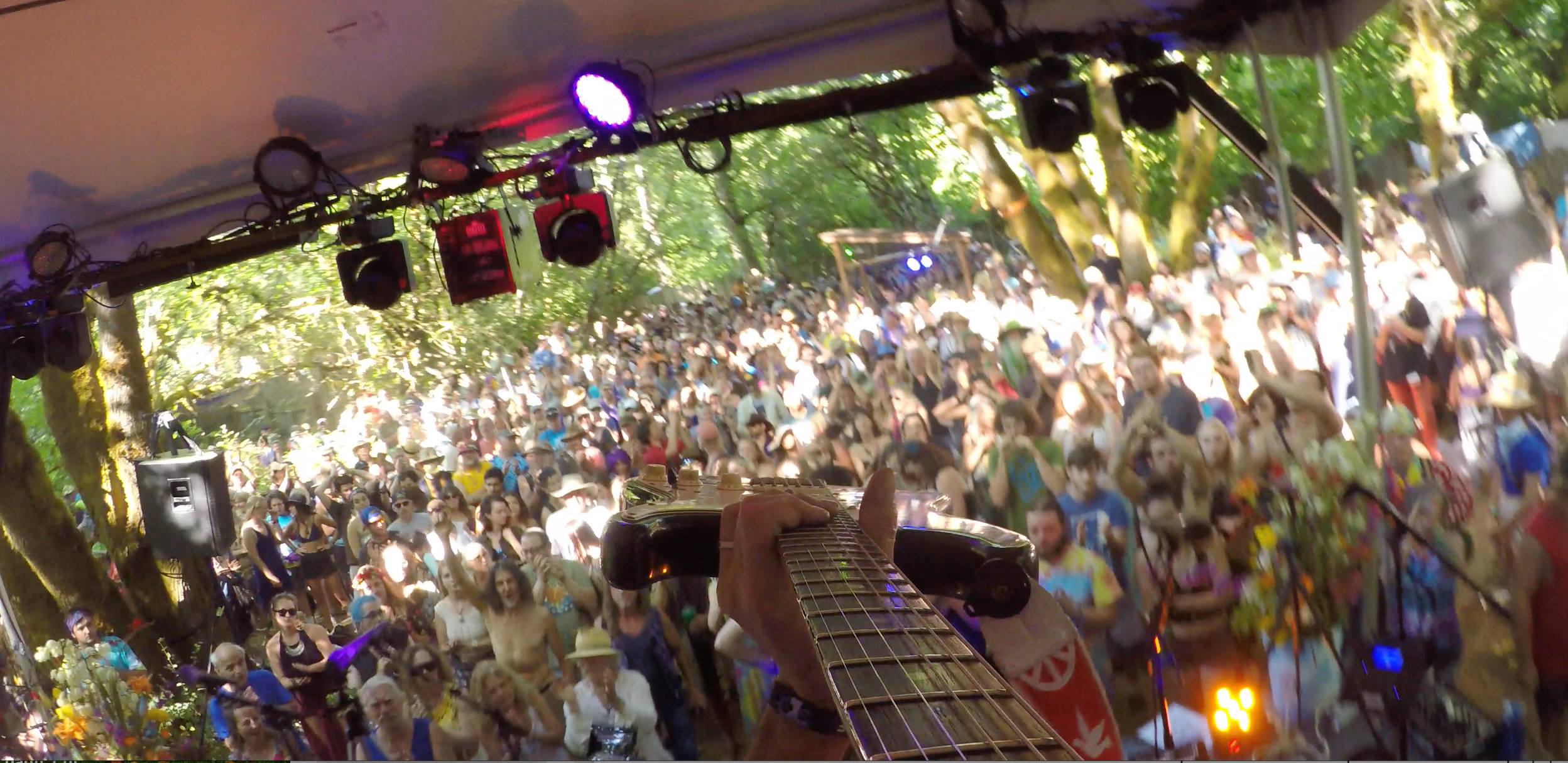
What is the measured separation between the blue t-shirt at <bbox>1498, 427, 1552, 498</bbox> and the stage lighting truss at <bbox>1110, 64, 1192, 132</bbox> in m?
1.51

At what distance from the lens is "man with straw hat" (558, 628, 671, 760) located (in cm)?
419

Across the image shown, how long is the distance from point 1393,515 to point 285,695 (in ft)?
15.1

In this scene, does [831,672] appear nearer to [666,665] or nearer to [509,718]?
[666,665]

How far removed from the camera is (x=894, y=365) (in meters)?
4.09

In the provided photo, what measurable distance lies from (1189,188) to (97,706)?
5522 millimetres

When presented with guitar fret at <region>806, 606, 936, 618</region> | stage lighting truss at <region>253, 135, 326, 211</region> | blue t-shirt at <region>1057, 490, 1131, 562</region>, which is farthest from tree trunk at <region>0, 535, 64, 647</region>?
guitar fret at <region>806, 606, 936, 618</region>

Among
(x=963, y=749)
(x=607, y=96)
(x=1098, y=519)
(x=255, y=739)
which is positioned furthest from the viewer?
(x=255, y=739)

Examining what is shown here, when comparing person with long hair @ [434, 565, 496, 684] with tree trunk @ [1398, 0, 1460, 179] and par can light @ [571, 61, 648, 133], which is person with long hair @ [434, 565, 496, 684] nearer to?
par can light @ [571, 61, 648, 133]

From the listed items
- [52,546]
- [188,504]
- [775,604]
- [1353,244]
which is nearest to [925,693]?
[775,604]

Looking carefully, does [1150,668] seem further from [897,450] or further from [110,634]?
[110,634]

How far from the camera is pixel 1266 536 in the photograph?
3615mm

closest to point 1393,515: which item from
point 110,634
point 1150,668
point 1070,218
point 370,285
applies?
point 1150,668

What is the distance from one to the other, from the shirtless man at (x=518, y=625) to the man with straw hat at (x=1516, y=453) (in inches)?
135

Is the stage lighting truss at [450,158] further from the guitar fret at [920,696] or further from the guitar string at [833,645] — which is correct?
the guitar fret at [920,696]
